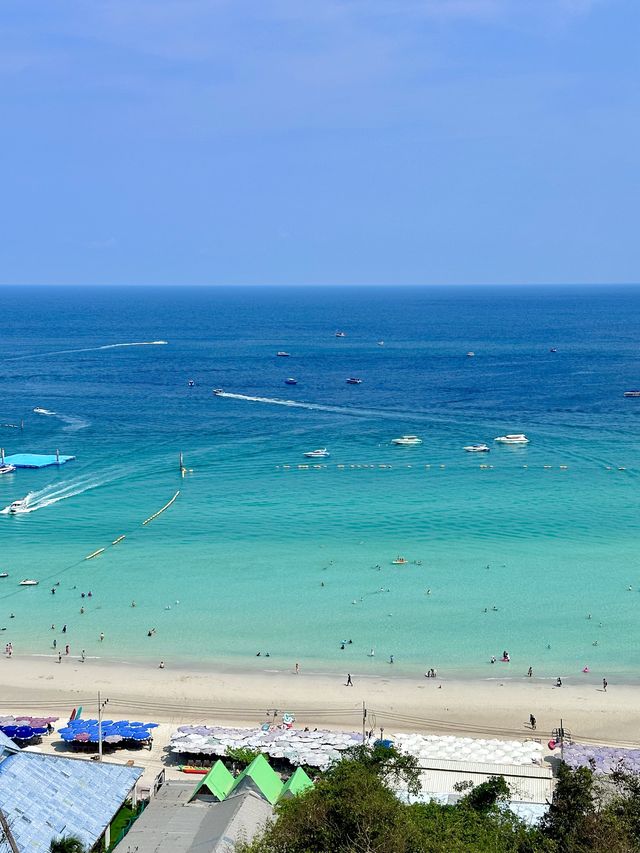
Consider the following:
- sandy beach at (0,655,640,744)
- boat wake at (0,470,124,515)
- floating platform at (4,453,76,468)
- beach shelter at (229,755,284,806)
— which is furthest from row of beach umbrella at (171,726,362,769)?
floating platform at (4,453,76,468)

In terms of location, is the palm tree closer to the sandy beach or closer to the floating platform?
the sandy beach

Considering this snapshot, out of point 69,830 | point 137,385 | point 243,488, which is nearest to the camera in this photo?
point 69,830

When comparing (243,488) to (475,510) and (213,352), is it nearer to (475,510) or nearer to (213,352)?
(475,510)

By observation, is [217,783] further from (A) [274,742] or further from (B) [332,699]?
(B) [332,699]

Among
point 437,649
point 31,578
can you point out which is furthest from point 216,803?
point 31,578

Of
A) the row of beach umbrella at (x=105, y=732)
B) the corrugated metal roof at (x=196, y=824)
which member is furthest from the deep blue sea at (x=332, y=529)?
the corrugated metal roof at (x=196, y=824)

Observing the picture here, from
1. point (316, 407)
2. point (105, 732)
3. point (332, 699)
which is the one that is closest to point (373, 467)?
point (316, 407)
